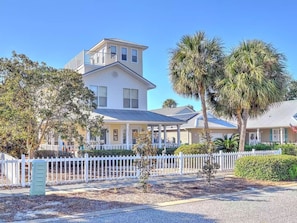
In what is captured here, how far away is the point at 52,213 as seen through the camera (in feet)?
24.6

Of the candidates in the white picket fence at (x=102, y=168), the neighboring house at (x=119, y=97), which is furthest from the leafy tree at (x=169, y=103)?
the white picket fence at (x=102, y=168)

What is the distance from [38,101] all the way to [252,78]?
1208 cm

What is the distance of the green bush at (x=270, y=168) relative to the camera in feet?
41.6

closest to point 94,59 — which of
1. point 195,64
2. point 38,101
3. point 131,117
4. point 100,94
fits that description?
point 100,94

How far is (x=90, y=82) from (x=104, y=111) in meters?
2.49

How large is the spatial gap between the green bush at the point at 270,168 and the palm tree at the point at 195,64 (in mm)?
7251

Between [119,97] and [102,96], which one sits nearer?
[102,96]

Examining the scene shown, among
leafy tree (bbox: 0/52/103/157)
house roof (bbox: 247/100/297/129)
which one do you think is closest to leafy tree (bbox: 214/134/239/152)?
house roof (bbox: 247/100/297/129)

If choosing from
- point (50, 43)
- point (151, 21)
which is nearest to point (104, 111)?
point (50, 43)

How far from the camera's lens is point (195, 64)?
19875mm

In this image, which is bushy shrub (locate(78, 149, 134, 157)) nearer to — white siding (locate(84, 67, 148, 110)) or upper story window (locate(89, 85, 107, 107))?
upper story window (locate(89, 85, 107, 107))

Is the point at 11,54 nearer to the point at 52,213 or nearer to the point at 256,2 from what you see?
the point at 52,213

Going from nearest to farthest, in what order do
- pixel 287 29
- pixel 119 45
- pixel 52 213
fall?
pixel 52 213 → pixel 287 29 → pixel 119 45

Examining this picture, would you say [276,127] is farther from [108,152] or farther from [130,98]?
[108,152]
